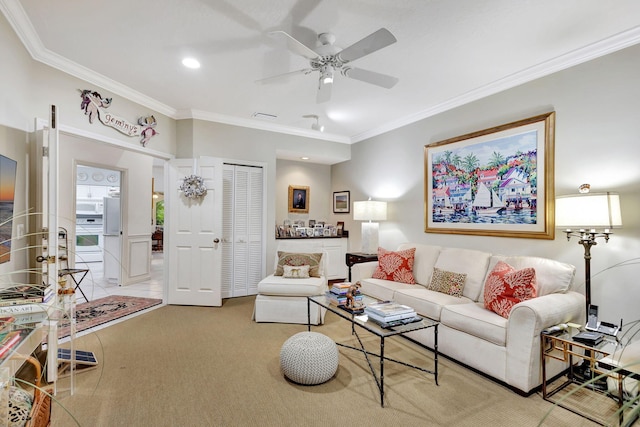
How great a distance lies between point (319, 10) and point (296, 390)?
8.90 feet

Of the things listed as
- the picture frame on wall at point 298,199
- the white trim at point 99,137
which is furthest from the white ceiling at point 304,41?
the picture frame on wall at point 298,199

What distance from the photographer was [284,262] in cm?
416

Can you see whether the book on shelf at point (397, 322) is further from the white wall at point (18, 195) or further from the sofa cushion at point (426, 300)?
A: the white wall at point (18, 195)

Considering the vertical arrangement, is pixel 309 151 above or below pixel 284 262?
above

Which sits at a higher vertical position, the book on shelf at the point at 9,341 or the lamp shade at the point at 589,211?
the lamp shade at the point at 589,211

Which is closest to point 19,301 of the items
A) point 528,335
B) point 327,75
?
point 327,75

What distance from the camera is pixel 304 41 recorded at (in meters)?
2.64

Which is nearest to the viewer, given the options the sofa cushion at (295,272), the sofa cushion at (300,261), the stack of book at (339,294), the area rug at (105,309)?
the stack of book at (339,294)

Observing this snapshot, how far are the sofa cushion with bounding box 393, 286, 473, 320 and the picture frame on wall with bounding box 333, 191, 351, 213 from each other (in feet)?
8.73

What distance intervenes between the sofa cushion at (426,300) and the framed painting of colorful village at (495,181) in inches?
35.5

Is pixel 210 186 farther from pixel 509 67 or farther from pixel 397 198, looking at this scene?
pixel 509 67

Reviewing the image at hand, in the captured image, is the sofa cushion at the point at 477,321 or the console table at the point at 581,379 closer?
the console table at the point at 581,379

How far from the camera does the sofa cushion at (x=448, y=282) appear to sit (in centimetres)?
328

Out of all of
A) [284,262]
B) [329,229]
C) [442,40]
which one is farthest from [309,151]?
[442,40]
